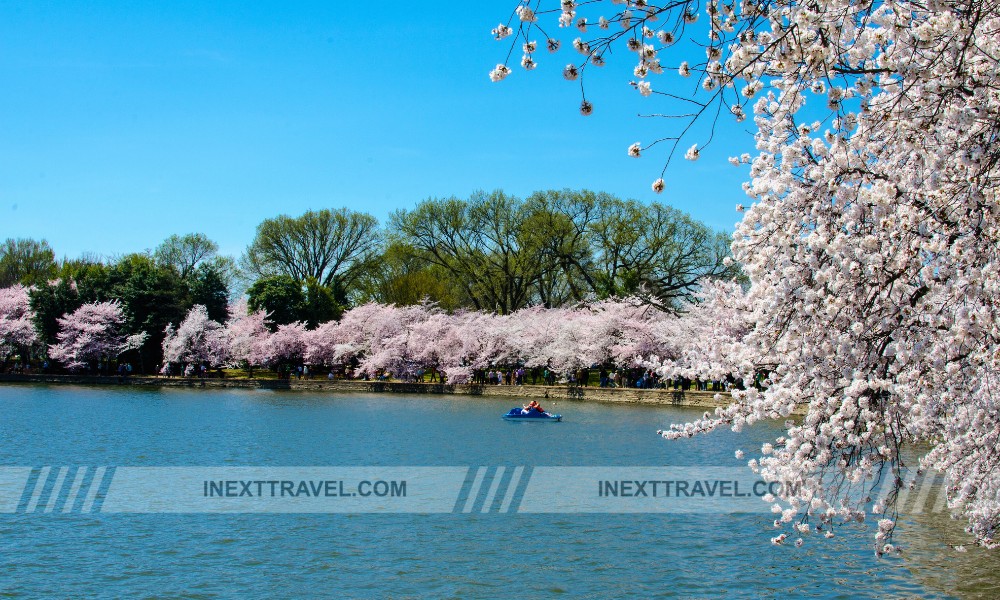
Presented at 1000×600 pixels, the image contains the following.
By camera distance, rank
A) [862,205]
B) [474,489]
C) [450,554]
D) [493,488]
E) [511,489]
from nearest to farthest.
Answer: [862,205] → [450,554] → [474,489] → [511,489] → [493,488]

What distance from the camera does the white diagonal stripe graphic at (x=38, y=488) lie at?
608 inches

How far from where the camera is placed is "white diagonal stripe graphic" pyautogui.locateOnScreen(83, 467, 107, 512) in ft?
51.5

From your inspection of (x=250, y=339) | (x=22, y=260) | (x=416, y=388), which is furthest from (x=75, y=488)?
(x=22, y=260)

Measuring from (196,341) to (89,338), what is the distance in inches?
259

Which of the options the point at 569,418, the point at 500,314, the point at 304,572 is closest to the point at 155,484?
the point at 304,572

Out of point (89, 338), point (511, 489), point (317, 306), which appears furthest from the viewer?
point (317, 306)

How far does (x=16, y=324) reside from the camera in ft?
192

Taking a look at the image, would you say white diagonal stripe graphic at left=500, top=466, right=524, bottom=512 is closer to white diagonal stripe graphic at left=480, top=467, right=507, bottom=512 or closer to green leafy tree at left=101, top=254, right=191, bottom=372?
white diagonal stripe graphic at left=480, top=467, right=507, bottom=512

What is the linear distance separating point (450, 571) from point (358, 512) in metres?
4.12

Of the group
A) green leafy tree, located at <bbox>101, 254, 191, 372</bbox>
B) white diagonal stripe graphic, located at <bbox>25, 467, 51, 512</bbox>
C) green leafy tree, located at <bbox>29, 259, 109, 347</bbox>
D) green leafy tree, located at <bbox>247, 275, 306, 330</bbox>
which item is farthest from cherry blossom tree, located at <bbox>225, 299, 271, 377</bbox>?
white diagonal stripe graphic, located at <bbox>25, 467, 51, 512</bbox>

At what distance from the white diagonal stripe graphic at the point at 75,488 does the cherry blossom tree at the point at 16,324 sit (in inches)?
1750

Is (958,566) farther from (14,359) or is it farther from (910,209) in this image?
(14,359)

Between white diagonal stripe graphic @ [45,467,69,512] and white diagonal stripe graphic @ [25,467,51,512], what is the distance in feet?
0.70

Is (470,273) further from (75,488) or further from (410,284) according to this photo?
(75,488)
